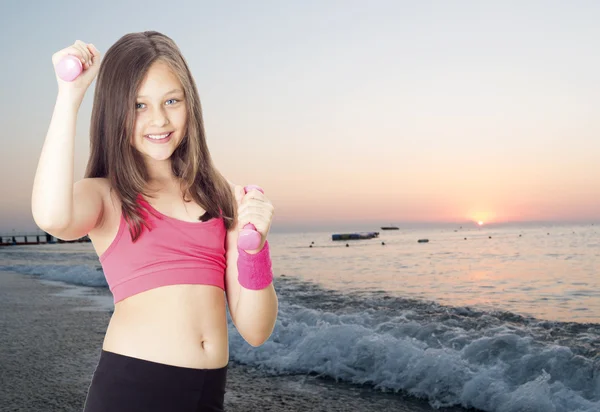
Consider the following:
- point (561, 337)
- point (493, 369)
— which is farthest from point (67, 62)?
point (561, 337)

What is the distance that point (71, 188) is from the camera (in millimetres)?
1547

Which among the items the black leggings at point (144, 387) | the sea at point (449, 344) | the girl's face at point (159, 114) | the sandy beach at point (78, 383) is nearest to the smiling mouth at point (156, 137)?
the girl's face at point (159, 114)

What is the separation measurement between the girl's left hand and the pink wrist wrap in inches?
1.1

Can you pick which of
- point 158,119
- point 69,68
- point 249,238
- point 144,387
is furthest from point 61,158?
point 144,387

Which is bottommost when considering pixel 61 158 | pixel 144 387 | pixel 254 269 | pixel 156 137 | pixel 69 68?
pixel 144 387

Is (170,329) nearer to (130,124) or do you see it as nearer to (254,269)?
(254,269)

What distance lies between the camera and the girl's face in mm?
1818

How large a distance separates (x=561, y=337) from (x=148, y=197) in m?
9.28

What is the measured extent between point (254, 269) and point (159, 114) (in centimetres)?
59

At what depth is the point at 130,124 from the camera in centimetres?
179

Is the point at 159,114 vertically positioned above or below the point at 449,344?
above

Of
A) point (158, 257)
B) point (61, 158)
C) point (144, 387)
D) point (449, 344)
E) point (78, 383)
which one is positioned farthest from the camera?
point (449, 344)

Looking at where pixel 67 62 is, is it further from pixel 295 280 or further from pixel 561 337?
pixel 295 280

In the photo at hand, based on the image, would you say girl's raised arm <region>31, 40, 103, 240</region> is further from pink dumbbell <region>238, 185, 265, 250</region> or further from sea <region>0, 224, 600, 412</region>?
sea <region>0, 224, 600, 412</region>
